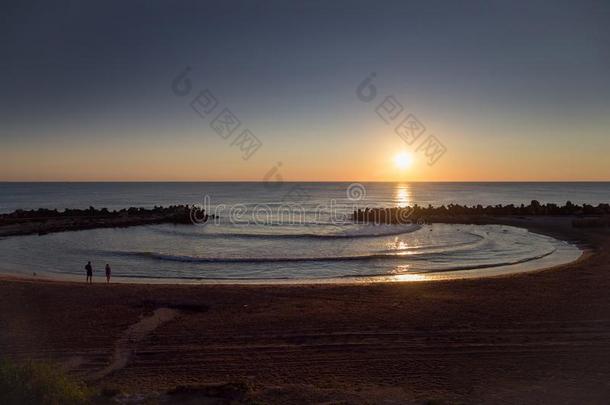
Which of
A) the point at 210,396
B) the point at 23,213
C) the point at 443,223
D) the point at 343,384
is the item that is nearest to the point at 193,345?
the point at 210,396

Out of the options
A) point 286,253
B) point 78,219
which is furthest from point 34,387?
point 78,219

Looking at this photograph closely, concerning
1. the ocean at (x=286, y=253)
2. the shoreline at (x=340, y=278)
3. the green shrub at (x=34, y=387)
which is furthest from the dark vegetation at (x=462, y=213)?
the green shrub at (x=34, y=387)

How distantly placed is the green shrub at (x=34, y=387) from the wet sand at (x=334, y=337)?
175cm

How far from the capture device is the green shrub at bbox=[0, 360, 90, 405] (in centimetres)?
611

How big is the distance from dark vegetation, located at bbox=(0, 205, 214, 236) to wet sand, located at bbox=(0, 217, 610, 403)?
73.1ft

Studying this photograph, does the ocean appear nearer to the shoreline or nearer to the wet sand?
the shoreline

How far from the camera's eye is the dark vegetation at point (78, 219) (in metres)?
37.1

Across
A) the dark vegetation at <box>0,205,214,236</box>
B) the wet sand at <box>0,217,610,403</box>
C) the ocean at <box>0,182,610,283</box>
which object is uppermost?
the dark vegetation at <box>0,205,214,236</box>

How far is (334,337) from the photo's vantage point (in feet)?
36.4

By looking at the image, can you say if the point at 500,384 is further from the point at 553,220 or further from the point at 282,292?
the point at 553,220

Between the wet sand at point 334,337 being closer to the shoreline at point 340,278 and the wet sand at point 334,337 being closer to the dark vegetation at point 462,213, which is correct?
the shoreline at point 340,278

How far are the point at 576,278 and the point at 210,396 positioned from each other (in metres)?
15.6

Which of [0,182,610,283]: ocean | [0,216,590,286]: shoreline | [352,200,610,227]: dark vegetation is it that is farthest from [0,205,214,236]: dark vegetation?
[352,200,610,227]: dark vegetation

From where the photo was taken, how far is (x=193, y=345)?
10680mm
